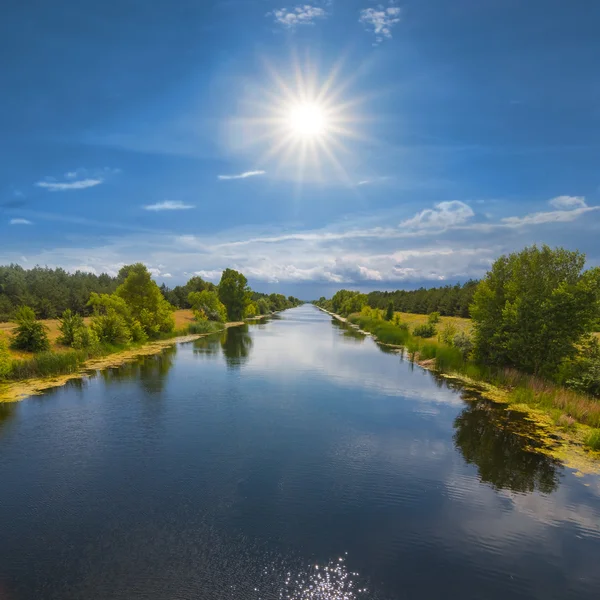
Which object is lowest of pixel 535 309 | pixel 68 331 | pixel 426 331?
pixel 426 331

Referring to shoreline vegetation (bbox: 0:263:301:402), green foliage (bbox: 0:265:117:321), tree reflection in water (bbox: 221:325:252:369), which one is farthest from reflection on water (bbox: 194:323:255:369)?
green foliage (bbox: 0:265:117:321)

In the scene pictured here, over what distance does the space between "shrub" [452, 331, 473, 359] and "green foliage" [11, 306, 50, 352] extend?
124 feet

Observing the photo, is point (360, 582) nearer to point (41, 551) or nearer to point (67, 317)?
point (41, 551)

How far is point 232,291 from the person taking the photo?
95.3 meters

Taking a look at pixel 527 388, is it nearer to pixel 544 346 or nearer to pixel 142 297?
pixel 544 346

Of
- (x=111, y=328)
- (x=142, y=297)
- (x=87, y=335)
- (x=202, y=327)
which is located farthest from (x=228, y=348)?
(x=202, y=327)

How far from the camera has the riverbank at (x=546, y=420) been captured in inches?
663

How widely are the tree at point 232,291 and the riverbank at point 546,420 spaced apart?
69.6m

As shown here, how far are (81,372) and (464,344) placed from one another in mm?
34660

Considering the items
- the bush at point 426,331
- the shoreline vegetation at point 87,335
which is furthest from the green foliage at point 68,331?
the bush at point 426,331

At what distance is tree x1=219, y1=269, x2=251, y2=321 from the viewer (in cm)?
9462

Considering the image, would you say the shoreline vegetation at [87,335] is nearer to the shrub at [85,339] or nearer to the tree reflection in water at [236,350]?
the shrub at [85,339]

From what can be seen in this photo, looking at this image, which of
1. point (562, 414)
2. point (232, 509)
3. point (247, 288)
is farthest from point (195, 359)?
point (247, 288)

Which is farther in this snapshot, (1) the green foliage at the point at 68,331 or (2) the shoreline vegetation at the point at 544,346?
(1) the green foliage at the point at 68,331
